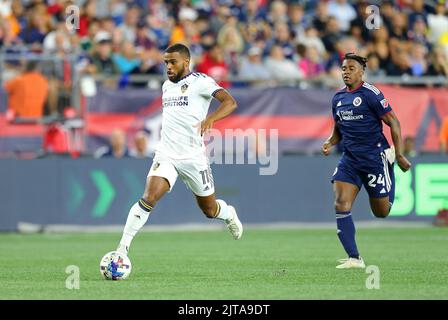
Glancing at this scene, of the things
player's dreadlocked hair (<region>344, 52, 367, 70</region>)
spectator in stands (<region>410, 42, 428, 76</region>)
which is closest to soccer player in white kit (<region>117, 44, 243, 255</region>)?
player's dreadlocked hair (<region>344, 52, 367, 70</region>)

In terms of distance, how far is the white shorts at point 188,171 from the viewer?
1321 cm

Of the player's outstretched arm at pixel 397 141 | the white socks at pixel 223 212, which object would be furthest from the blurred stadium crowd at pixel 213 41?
the player's outstretched arm at pixel 397 141

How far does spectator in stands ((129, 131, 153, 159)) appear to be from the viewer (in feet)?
73.7

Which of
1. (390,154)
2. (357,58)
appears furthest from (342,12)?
(357,58)

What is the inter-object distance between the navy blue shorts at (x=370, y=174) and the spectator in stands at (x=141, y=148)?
28.3 ft

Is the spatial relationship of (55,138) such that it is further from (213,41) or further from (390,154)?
(390,154)

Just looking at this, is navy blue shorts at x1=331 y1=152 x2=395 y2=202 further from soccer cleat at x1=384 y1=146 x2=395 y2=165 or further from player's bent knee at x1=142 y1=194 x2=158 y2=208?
player's bent knee at x1=142 y1=194 x2=158 y2=208

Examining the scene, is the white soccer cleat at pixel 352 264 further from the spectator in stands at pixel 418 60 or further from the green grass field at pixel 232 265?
the spectator in stands at pixel 418 60

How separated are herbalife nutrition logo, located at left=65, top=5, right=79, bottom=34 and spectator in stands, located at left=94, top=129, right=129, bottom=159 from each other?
3.08m

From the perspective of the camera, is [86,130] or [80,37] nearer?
[86,130]

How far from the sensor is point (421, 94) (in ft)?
79.2

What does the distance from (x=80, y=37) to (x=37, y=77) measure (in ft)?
9.60
